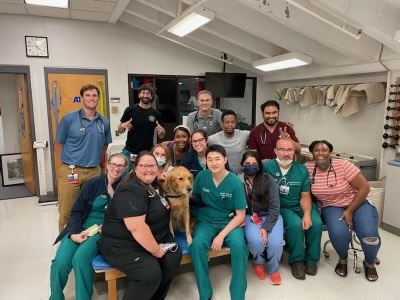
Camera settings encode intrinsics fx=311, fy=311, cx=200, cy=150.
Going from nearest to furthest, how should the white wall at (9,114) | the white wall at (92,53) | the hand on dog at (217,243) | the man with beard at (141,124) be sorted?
the hand on dog at (217,243) < the man with beard at (141,124) < the white wall at (92,53) < the white wall at (9,114)

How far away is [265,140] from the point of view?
119 inches

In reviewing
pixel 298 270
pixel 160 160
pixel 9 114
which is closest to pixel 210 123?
pixel 160 160

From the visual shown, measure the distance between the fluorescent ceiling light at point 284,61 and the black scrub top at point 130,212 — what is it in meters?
3.09

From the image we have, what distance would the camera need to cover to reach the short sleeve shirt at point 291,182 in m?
2.68

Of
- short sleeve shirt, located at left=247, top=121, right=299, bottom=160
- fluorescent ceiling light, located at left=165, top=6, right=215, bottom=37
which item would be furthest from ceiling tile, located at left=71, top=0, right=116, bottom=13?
short sleeve shirt, located at left=247, top=121, right=299, bottom=160

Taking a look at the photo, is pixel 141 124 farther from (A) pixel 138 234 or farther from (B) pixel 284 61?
(B) pixel 284 61

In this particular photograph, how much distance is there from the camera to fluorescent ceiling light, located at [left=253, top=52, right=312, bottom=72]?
4.22 meters

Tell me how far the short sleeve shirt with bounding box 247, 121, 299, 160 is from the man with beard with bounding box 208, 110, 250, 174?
0.10m

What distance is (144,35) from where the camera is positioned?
Result: 520cm

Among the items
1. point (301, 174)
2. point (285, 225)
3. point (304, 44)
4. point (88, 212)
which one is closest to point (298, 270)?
point (285, 225)

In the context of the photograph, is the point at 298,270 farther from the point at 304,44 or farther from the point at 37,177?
the point at 37,177

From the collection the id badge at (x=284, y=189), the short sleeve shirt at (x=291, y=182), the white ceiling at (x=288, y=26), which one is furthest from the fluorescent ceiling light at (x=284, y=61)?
the id badge at (x=284, y=189)

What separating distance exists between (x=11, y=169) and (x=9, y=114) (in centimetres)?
104

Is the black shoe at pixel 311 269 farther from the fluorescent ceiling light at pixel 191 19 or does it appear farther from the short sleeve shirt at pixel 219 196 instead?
the fluorescent ceiling light at pixel 191 19
